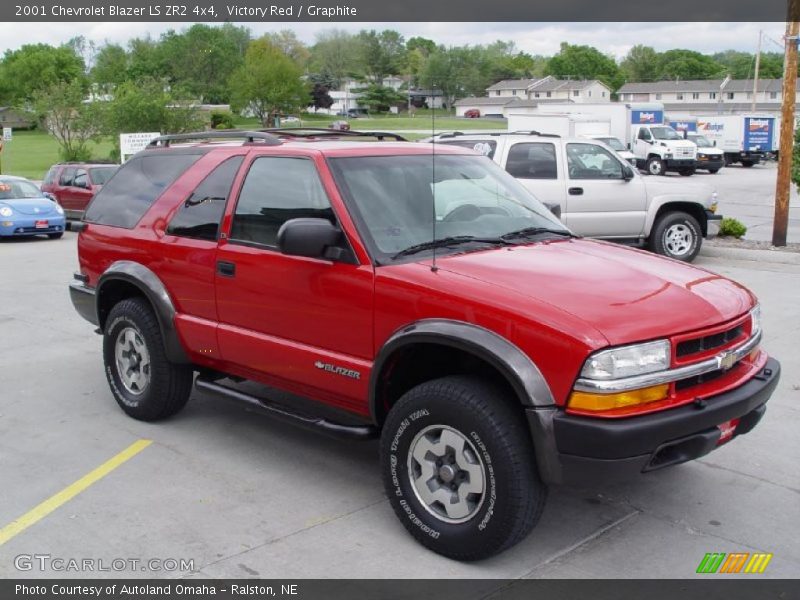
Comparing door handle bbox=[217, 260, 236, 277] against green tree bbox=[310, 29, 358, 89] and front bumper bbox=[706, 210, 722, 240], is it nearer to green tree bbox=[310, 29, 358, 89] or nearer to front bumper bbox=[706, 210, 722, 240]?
green tree bbox=[310, 29, 358, 89]

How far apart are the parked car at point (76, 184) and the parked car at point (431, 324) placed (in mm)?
18150

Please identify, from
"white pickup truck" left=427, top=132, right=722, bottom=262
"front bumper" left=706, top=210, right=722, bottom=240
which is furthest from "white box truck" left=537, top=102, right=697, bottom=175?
"white pickup truck" left=427, top=132, right=722, bottom=262

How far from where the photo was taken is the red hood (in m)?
3.85

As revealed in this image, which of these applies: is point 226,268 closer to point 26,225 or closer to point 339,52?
point 339,52

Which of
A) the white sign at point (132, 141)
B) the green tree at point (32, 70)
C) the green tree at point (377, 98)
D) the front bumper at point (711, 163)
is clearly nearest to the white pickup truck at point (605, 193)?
the green tree at point (377, 98)

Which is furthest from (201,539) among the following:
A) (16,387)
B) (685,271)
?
(16,387)

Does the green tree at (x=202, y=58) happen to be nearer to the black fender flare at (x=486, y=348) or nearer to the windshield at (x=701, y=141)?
the windshield at (x=701, y=141)

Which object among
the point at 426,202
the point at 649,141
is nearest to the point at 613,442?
the point at 426,202

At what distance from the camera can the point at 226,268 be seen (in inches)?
207

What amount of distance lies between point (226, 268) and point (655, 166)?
34.7m

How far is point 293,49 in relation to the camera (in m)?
24.4
